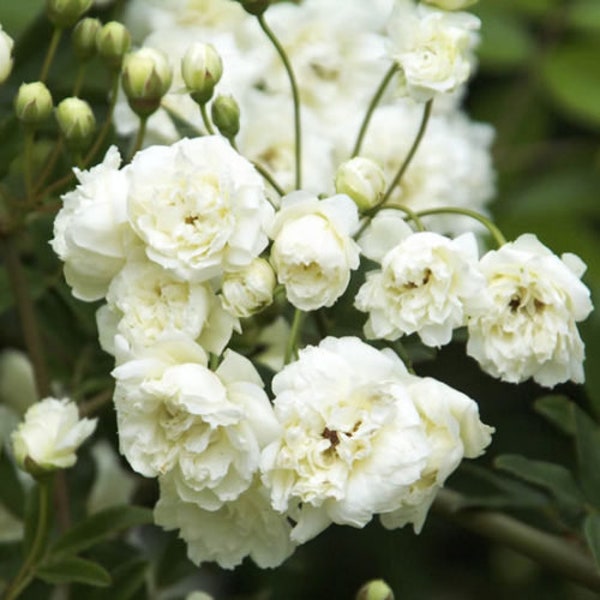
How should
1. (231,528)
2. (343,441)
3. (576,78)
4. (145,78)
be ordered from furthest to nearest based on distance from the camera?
(576,78) < (145,78) < (231,528) < (343,441)

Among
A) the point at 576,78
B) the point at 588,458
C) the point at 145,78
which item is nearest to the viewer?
the point at 145,78

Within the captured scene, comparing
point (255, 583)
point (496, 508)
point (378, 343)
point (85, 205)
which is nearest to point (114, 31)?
point (85, 205)

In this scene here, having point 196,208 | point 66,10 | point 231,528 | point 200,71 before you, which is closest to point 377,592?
point 231,528

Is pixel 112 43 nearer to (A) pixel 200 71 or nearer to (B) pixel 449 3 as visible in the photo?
(A) pixel 200 71

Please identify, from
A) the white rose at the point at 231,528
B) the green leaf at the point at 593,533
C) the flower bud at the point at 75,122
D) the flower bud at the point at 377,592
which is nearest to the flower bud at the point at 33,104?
the flower bud at the point at 75,122

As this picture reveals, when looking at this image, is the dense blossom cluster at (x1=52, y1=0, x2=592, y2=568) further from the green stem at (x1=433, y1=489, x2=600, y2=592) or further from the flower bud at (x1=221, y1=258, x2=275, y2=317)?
the green stem at (x1=433, y1=489, x2=600, y2=592)

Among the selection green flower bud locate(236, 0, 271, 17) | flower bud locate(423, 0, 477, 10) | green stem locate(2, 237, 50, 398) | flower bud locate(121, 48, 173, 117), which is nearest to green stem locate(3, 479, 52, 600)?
green stem locate(2, 237, 50, 398)
